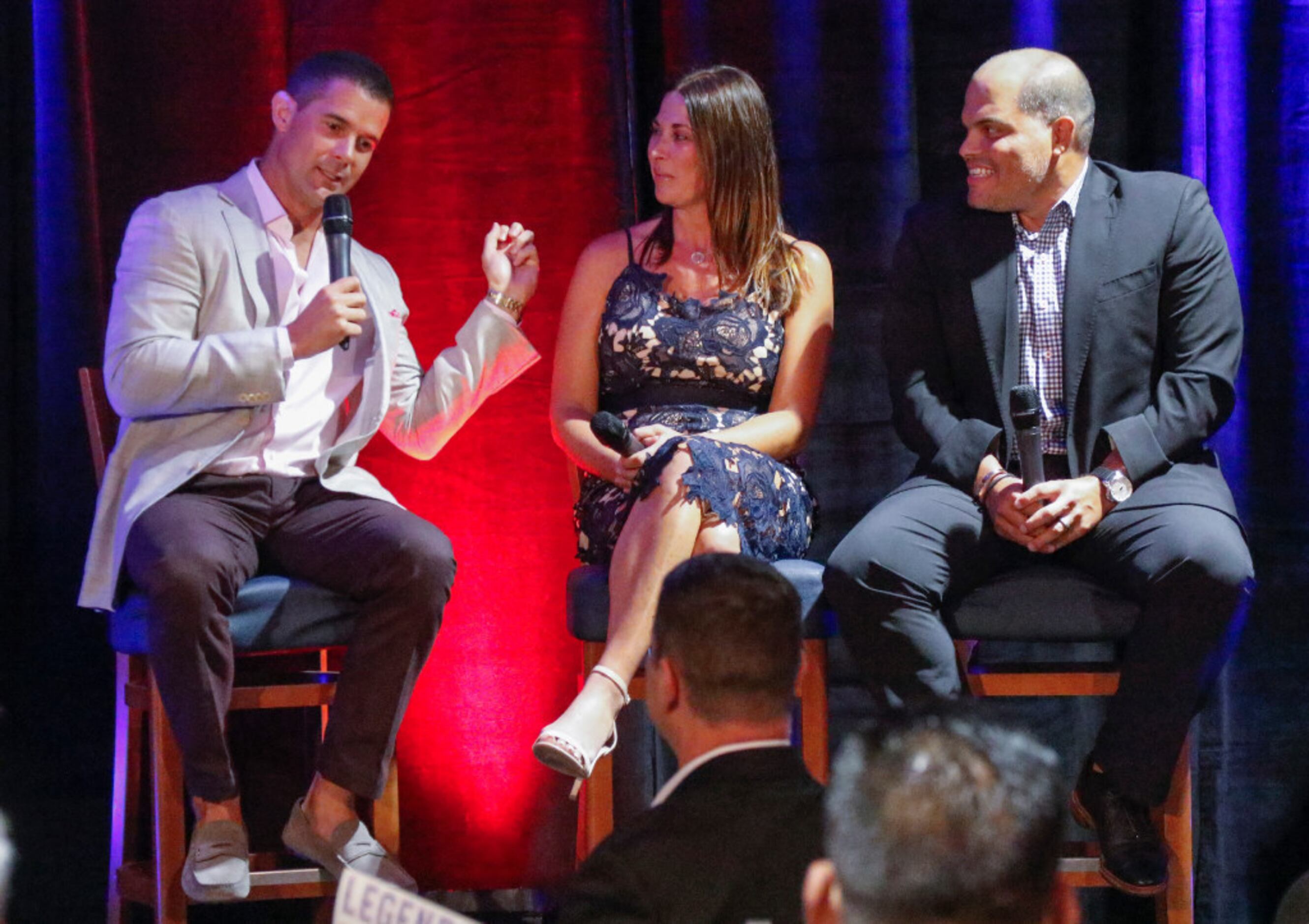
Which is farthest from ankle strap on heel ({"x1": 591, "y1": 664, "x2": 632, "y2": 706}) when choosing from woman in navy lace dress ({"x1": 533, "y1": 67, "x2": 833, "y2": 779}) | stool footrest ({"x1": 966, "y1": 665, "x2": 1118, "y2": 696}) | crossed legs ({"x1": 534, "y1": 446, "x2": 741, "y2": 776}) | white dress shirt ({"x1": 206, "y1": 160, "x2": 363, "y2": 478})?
white dress shirt ({"x1": 206, "y1": 160, "x2": 363, "y2": 478})

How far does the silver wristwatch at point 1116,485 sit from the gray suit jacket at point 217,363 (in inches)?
47.7

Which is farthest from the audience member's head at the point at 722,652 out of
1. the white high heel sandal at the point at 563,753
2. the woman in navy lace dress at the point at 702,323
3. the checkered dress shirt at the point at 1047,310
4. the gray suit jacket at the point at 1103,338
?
the checkered dress shirt at the point at 1047,310

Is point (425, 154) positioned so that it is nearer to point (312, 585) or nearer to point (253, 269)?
point (253, 269)

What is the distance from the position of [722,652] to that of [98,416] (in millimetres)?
1811

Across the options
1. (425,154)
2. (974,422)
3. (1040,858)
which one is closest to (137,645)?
(425,154)

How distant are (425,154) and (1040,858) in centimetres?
273

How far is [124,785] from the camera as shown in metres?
2.90

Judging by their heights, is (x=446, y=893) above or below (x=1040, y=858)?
below

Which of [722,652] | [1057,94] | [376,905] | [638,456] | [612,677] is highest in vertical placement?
[1057,94]

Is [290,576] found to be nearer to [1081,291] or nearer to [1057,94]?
[1081,291]

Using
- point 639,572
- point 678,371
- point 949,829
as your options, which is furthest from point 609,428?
point 949,829

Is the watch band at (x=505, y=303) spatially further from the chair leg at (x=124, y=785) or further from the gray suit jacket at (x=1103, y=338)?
the chair leg at (x=124, y=785)

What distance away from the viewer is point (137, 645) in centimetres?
269

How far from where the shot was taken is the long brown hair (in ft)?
10.2
